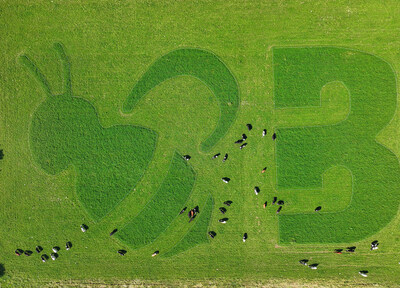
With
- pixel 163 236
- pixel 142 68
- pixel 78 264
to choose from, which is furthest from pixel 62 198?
pixel 142 68

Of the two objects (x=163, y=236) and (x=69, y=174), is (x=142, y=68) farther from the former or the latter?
(x=163, y=236)

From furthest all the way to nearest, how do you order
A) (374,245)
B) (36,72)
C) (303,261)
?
(36,72)
(303,261)
(374,245)

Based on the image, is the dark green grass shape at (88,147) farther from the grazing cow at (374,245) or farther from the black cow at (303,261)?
the grazing cow at (374,245)

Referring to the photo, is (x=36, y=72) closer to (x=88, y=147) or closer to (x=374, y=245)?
(x=88, y=147)

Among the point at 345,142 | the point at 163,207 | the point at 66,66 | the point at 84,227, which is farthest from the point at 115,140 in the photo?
the point at 345,142

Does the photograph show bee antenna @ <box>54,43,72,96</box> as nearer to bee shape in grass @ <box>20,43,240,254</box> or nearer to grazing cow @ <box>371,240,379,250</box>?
bee shape in grass @ <box>20,43,240,254</box>

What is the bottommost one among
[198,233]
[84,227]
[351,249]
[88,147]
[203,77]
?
[351,249]
